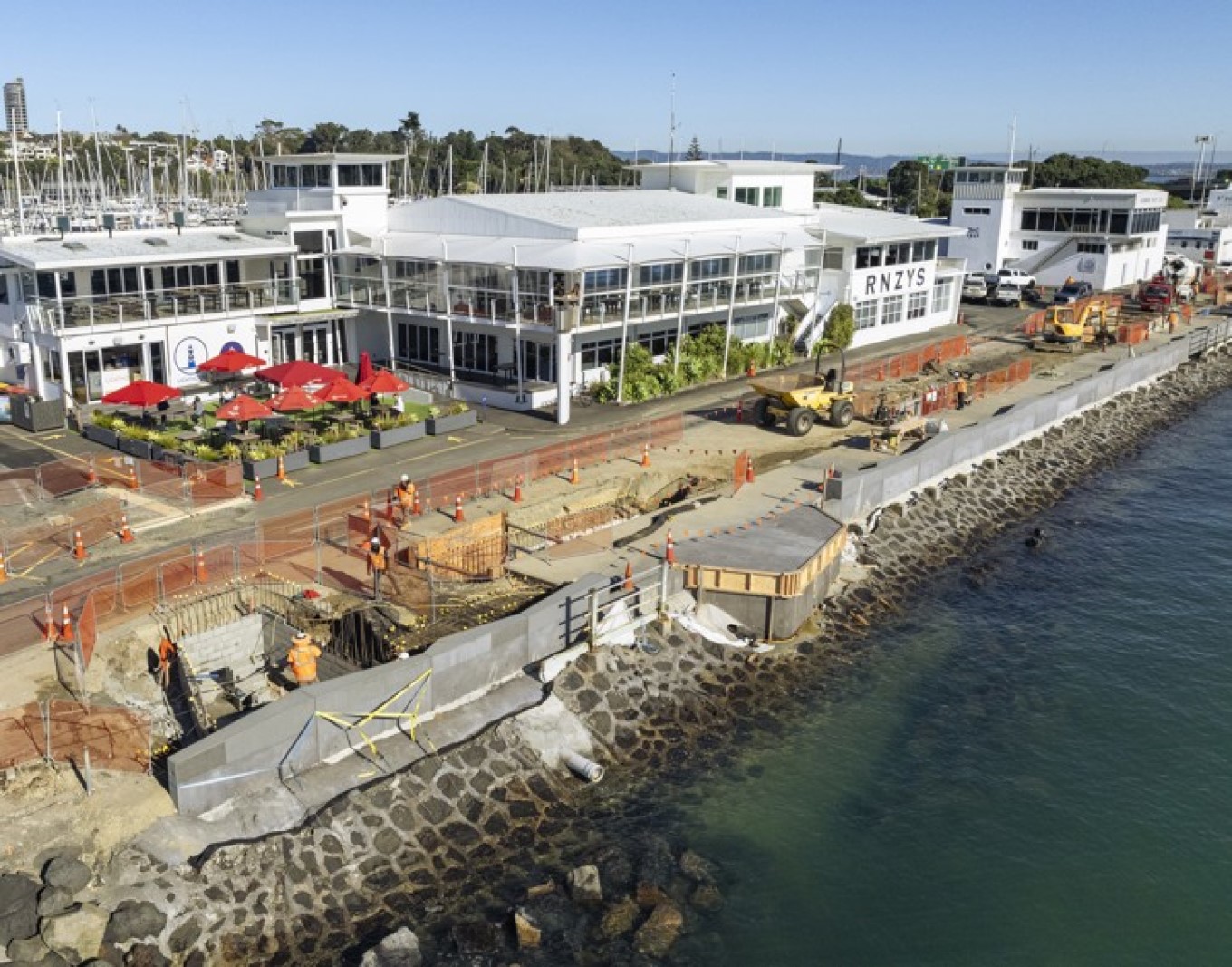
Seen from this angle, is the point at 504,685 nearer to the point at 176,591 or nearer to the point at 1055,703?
the point at 176,591

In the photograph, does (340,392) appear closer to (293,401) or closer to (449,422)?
(293,401)

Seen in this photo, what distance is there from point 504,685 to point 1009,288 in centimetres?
5910

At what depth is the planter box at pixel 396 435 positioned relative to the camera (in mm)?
35031

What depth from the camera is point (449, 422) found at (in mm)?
37312

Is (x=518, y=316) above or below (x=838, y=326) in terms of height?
above

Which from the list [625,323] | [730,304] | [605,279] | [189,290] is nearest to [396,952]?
[625,323]

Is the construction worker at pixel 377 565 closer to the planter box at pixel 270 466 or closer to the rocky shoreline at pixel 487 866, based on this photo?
the rocky shoreline at pixel 487 866

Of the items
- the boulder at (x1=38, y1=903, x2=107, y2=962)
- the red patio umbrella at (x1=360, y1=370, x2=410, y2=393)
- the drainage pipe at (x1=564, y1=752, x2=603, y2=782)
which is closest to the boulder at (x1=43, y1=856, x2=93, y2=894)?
the boulder at (x1=38, y1=903, x2=107, y2=962)

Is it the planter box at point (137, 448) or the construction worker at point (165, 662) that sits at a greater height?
the planter box at point (137, 448)

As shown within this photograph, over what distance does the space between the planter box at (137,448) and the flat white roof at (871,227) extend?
33063mm

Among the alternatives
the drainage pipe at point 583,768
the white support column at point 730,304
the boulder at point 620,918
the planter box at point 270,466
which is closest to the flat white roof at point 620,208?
the white support column at point 730,304

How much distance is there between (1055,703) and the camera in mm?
23984

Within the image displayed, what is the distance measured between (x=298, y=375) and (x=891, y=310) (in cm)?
3409

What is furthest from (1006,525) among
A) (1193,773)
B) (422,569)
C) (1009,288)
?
(1009,288)
